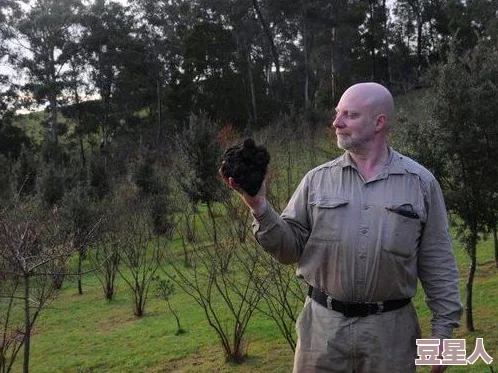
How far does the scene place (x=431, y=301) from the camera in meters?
2.20

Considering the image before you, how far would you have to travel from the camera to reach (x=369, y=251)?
209 cm

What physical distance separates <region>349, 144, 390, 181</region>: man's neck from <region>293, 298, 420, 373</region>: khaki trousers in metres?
0.53

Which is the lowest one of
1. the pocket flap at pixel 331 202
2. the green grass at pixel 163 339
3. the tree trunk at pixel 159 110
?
the green grass at pixel 163 339

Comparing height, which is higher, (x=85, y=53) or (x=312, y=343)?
(x=85, y=53)

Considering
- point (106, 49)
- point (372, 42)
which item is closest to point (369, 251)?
point (106, 49)

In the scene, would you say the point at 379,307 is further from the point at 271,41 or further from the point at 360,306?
the point at 271,41

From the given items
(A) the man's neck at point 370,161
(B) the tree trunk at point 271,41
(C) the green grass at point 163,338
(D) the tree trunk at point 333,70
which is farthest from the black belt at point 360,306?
(B) the tree trunk at point 271,41

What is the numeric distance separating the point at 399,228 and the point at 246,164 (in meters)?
0.62

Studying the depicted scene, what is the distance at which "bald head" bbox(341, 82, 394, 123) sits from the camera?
2.16 metres

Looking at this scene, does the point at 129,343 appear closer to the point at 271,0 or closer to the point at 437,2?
the point at 271,0

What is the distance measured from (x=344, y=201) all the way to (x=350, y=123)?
295mm

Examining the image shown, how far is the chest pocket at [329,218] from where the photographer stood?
2148 millimetres

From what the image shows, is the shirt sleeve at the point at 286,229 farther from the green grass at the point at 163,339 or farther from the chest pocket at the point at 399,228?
the green grass at the point at 163,339

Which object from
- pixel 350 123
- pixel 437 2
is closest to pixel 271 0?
pixel 437 2
